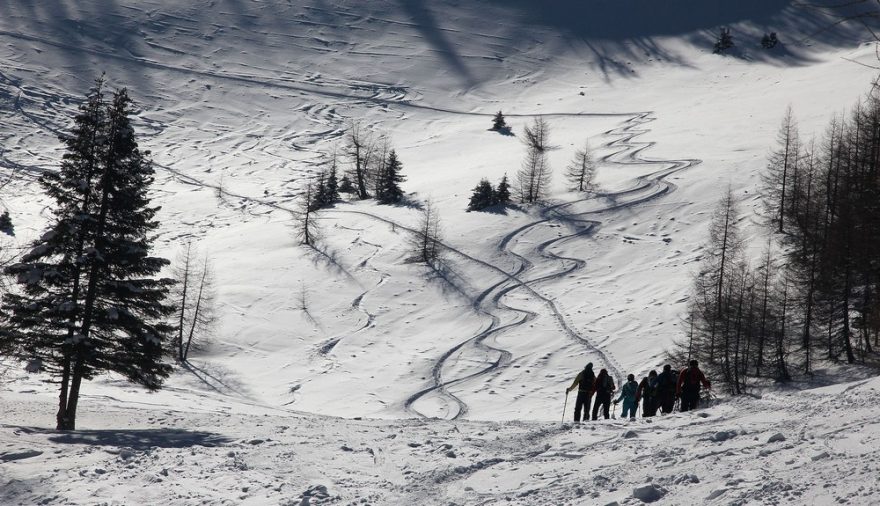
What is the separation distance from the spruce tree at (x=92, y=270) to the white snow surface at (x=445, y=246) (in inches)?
93.9

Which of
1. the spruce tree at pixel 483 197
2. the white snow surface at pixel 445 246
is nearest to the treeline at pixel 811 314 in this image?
the white snow surface at pixel 445 246

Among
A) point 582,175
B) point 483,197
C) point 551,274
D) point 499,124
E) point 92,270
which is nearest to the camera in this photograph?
point 92,270

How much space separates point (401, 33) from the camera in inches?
7037

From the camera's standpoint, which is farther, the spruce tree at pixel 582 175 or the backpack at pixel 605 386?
the spruce tree at pixel 582 175

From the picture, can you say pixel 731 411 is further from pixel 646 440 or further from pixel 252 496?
pixel 252 496

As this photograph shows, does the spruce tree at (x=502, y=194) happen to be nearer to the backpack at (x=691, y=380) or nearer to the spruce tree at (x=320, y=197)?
the spruce tree at (x=320, y=197)

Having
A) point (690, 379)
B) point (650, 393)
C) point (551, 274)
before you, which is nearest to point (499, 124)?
point (551, 274)

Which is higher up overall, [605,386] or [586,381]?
[586,381]

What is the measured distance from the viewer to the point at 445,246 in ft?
204

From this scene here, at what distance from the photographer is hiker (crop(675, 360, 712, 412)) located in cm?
2000

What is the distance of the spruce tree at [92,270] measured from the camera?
21.3 m

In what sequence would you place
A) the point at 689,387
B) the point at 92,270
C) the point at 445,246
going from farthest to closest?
the point at 445,246 → the point at 92,270 → the point at 689,387

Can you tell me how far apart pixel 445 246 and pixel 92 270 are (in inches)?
1634

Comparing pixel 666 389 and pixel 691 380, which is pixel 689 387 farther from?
pixel 666 389
